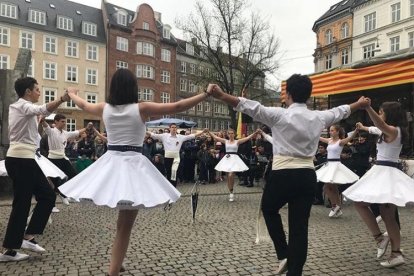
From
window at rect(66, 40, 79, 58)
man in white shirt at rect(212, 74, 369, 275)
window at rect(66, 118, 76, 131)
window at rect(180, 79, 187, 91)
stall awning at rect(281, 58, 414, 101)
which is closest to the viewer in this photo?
man in white shirt at rect(212, 74, 369, 275)

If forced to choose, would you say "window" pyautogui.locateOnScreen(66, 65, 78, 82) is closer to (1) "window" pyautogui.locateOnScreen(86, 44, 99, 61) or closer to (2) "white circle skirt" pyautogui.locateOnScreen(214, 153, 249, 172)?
(1) "window" pyautogui.locateOnScreen(86, 44, 99, 61)

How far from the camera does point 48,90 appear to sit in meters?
50.0

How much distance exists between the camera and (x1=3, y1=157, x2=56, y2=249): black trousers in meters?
5.43

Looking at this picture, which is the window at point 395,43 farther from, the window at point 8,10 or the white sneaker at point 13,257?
the white sneaker at point 13,257

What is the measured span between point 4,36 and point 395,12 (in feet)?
140

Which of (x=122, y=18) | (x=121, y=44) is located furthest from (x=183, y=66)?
(x=122, y=18)

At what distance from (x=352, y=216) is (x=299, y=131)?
6177 mm

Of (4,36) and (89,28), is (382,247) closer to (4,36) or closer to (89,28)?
(4,36)

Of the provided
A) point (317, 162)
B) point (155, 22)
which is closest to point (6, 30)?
point (155, 22)

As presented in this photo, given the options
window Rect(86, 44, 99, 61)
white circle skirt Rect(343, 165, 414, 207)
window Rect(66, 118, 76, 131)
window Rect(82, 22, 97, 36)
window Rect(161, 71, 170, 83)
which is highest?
window Rect(82, 22, 97, 36)

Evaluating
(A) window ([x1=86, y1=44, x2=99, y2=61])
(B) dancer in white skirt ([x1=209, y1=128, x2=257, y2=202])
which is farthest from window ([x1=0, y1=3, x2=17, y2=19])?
(B) dancer in white skirt ([x1=209, y1=128, x2=257, y2=202])

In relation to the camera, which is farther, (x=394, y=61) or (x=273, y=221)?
(x=394, y=61)

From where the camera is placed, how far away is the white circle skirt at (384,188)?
5.46 meters

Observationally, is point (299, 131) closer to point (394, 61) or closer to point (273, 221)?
point (273, 221)
